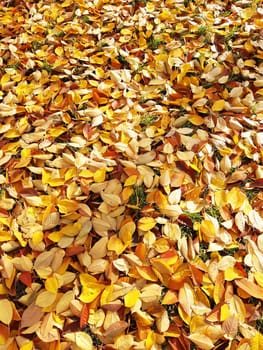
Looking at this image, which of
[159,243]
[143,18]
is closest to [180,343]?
[159,243]

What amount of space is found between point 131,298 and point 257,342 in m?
0.41

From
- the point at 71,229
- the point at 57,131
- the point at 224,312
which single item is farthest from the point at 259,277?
the point at 57,131

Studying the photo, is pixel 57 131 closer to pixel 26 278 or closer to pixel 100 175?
pixel 100 175

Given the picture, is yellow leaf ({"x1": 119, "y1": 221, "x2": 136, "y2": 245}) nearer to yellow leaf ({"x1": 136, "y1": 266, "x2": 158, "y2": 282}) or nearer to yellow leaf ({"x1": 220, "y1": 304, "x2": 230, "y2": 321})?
yellow leaf ({"x1": 136, "y1": 266, "x2": 158, "y2": 282})

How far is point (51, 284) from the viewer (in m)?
1.40

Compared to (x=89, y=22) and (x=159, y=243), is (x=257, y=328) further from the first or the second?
(x=89, y=22)

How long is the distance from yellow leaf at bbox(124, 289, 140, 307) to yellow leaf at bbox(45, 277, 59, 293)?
243 mm

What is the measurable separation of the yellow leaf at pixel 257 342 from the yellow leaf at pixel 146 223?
1.66 feet

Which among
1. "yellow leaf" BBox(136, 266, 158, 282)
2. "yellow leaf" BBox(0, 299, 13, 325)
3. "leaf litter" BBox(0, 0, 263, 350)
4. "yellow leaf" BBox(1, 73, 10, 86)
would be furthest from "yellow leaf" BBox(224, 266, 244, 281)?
"yellow leaf" BBox(1, 73, 10, 86)

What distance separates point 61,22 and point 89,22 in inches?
6.9

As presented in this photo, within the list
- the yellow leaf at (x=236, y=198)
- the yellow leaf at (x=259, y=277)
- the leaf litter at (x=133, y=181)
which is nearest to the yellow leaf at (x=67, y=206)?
the leaf litter at (x=133, y=181)

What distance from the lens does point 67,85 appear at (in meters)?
2.14

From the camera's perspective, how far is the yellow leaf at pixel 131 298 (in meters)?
1.34

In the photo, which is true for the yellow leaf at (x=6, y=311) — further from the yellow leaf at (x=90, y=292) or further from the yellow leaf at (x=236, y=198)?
the yellow leaf at (x=236, y=198)
